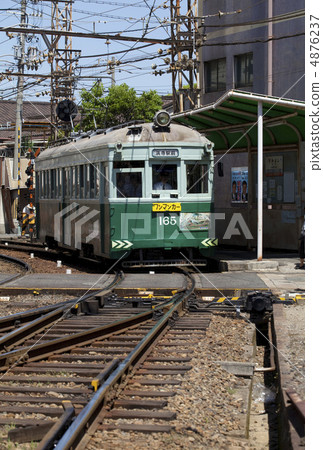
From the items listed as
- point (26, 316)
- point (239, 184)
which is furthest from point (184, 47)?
point (26, 316)

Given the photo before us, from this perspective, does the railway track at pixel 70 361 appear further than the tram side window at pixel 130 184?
No

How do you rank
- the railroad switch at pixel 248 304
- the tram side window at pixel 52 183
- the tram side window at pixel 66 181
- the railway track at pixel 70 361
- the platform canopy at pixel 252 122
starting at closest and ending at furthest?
the railway track at pixel 70 361, the railroad switch at pixel 248 304, the platform canopy at pixel 252 122, the tram side window at pixel 66 181, the tram side window at pixel 52 183

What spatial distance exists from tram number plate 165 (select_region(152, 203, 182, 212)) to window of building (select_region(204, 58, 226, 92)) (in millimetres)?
15359

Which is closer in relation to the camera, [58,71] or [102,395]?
[102,395]

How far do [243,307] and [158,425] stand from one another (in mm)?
6291

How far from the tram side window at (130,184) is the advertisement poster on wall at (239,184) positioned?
224 inches

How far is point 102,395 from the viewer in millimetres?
6020

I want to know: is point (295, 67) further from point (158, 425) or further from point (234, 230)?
point (158, 425)

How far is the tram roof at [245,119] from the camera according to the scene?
16.3 m

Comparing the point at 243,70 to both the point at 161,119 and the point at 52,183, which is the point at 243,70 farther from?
the point at 161,119

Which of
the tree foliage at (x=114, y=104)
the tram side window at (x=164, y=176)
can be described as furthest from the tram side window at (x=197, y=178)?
the tree foliage at (x=114, y=104)

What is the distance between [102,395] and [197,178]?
1090 centimetres

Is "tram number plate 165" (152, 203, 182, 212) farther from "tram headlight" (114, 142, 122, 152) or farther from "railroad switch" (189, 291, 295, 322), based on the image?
"railroad switch" (189, 291, 295, 322)

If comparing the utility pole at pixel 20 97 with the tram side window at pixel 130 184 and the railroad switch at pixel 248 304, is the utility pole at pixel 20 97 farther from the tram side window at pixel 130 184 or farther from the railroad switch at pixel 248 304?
the railroad switch at pixel 248 304
